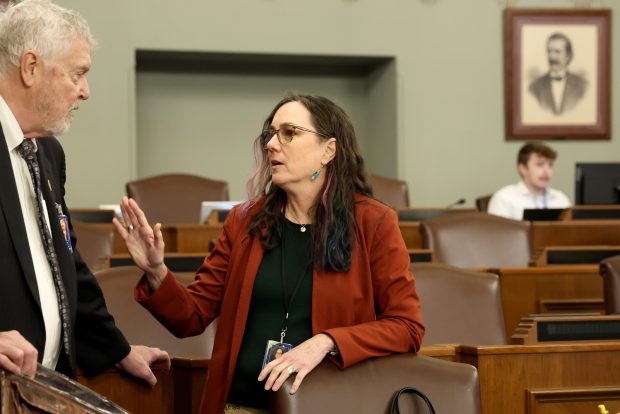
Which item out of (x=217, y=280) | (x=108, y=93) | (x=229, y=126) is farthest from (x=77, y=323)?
(x=229, y=126)

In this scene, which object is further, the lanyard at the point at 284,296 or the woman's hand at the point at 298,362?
the lanyard at the point at 284,296

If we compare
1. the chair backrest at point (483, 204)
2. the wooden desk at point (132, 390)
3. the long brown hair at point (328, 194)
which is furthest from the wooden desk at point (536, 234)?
the wooden desk at point (132, 390)

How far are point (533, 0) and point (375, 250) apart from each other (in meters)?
6.70

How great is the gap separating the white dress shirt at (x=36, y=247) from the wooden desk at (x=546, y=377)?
105 cm

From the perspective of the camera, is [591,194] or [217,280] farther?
[591,194]

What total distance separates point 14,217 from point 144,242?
42 cm

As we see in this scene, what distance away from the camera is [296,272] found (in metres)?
2.57

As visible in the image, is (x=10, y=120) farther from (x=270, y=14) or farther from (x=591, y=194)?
(x=270, y=14)

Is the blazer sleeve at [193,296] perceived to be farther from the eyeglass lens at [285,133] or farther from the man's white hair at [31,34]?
the man's white hair at [31,34]

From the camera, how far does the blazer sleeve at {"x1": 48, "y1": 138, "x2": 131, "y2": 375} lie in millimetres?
2389

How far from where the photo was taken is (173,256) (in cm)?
392

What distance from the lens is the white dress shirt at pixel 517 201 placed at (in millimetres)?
7055

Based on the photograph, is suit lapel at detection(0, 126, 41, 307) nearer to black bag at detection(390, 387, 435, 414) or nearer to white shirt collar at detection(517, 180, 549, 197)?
black bag at detection(390, 387, 435, 414)

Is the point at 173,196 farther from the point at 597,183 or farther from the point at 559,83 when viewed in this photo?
the point at 559,83
